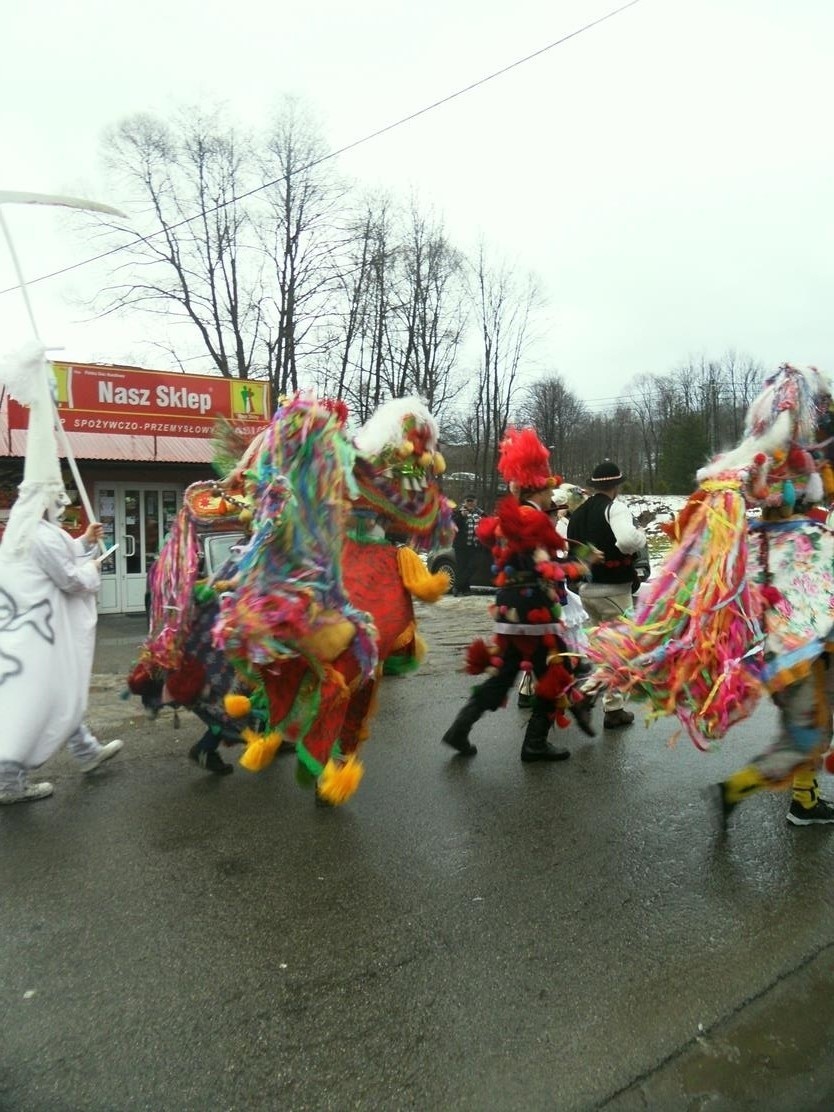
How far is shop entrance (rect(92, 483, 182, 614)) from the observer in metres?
14.8

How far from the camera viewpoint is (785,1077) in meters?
2.42

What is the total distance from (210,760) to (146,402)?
1112cm

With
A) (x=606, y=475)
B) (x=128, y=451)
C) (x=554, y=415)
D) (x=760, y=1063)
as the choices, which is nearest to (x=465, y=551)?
(x=128, y=451)

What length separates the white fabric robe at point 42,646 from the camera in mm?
4504

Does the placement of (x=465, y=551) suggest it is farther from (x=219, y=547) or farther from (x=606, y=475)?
(x=606, y=475)

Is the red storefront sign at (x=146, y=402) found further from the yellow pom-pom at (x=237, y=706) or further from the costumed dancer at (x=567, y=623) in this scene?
the yellow pom-pom at (x=237, y=706)

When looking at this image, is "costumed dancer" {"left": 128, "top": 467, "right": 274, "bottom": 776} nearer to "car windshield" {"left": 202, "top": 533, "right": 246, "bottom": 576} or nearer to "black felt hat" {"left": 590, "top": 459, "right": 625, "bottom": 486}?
"car windshield" {"left": 202, "top": 533, "right": 246, "bottom": 576}

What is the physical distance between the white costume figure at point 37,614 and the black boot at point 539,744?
2.64 m

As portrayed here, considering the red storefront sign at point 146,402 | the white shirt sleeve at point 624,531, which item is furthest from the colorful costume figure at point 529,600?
the red storefront sign at point 146,402

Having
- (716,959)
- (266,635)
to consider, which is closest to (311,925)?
(266,635)

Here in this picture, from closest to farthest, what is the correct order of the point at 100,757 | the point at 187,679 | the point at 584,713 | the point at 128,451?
the point at 187,679
the point at 100,757
the point at 584,713
the point at 128,451

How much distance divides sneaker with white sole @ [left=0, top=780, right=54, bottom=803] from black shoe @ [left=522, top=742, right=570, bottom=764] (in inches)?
110

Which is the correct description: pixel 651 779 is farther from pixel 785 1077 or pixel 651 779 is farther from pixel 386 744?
pixel 785 1077

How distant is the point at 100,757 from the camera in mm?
5445
